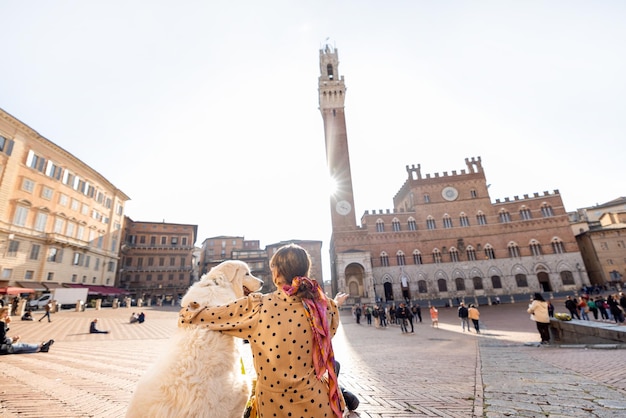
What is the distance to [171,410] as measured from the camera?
162cm

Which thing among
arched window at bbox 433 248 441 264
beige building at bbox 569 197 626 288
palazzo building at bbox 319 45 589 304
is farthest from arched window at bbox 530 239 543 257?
arched window at bbox 433 248 441 264

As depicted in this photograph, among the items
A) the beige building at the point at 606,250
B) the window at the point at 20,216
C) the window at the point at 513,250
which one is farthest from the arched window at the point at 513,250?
the window at the point at 20,216

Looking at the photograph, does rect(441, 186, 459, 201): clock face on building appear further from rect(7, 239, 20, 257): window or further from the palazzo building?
rect(7, 239, 20, 257): window

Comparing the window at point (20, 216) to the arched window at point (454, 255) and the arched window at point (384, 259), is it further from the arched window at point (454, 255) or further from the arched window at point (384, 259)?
the arched window at point (454, 255)

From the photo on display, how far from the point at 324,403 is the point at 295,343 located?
437 mm

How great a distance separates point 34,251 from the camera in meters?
24.3

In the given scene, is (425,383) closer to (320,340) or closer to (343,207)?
(320,340)

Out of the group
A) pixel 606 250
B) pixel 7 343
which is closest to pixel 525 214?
pixel 606 250

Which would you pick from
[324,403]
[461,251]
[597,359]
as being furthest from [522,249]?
[324,403]

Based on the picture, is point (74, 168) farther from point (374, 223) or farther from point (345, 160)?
point (374, 223)

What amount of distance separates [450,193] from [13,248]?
46.1m

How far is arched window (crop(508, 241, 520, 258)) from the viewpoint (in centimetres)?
3345

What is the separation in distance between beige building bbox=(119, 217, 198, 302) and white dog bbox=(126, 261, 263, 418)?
45.5m

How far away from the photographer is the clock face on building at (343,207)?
35.2 metres
